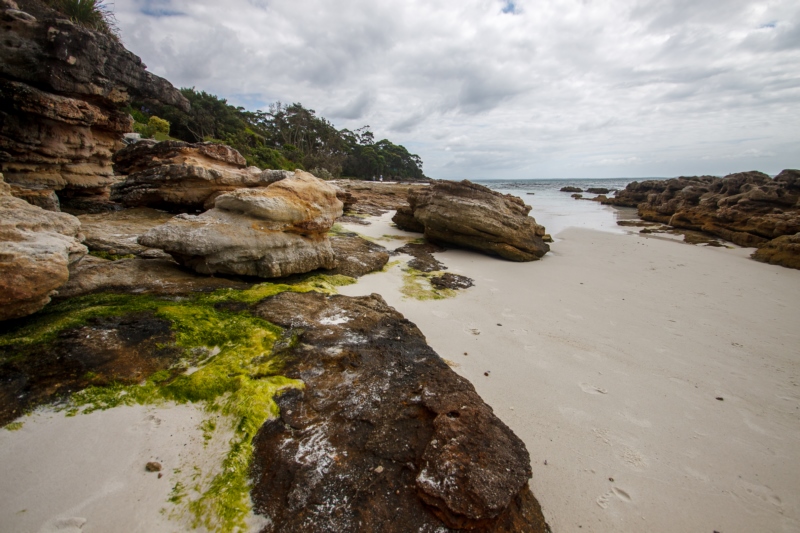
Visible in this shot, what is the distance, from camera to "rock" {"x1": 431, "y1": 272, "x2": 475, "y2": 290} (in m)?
7.15

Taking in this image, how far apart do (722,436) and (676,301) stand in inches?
190

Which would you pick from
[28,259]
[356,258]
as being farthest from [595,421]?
[28,259]

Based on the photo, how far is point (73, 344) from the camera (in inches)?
120

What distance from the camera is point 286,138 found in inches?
1969

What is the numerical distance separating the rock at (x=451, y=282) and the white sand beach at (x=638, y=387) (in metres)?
0.30

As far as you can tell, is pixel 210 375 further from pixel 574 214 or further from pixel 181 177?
pixel 574 214

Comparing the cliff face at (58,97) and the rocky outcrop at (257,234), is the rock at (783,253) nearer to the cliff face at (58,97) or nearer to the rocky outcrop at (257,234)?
the rocky outcrop at (257,234)

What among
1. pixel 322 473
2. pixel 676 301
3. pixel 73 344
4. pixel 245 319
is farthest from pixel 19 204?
pixel 676 301

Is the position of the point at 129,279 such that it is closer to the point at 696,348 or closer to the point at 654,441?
the point at 654,441

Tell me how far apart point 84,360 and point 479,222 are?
9.15m

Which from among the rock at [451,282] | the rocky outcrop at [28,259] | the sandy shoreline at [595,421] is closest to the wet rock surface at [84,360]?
the sandy shoreline at [595,421]

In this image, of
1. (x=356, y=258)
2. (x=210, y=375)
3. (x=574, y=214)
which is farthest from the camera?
(x=574, y=214)

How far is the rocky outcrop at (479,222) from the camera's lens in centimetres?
995

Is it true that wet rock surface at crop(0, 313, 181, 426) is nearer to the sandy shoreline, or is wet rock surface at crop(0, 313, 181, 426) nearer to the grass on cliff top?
the grass on cliff top
